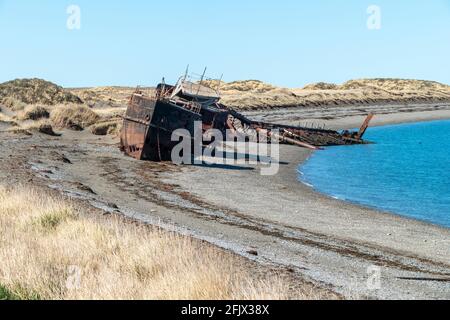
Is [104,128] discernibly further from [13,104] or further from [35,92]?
[35,92]

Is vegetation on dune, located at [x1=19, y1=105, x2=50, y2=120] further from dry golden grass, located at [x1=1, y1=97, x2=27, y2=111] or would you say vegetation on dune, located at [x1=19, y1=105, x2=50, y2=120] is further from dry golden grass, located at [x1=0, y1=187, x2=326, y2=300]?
dry golden grass, located at [x1=0, y1=187, x2=326, y2=300]

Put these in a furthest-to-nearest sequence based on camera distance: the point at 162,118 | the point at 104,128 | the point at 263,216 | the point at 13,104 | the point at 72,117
A: 1. the point at 13,104
2. the point at 72,117
3. the point at 104,128
4. the point at 162,118
5. the point at 263,216

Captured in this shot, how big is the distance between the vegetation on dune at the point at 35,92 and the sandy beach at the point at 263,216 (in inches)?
1059

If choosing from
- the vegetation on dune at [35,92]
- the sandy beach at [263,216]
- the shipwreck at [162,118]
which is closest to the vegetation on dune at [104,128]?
the sandy beach at [263,216]

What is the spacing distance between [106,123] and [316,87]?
311 ft

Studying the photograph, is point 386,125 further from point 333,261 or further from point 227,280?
point 227,280

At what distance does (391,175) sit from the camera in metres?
→ 34.3

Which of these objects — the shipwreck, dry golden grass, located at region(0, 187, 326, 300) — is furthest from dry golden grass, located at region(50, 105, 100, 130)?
dry golden grass, located at region(0, 187, 326, 300)

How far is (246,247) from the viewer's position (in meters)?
12.6

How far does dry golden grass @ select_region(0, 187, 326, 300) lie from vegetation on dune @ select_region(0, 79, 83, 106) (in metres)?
49.9

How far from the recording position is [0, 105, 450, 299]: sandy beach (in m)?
11.2

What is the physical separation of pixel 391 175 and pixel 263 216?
1784 cm

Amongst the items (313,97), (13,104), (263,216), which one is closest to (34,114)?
(13,104)
